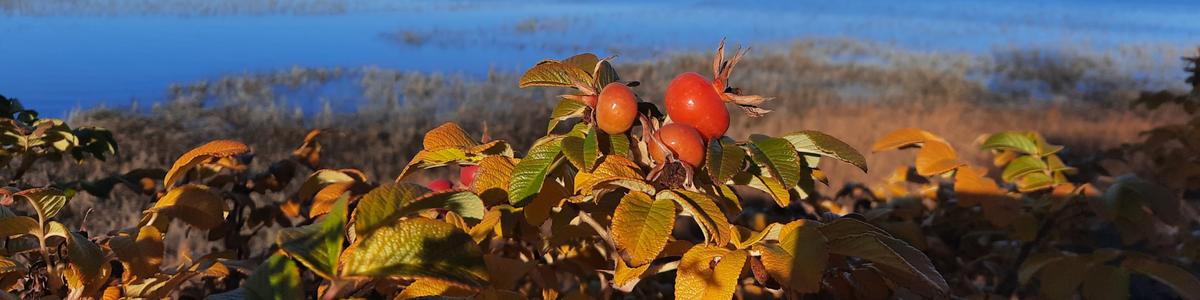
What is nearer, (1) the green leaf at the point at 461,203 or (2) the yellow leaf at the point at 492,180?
(1) the green leaf at the point at 461,203

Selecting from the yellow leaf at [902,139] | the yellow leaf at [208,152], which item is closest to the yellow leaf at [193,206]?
the yellow leaf at [208,152]

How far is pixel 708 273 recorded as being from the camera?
0.71 m

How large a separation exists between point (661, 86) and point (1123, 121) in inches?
138

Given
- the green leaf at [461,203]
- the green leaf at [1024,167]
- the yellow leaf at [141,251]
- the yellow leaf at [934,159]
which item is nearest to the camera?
the green leaf at [461,203]

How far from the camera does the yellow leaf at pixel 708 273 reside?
2.21 ft

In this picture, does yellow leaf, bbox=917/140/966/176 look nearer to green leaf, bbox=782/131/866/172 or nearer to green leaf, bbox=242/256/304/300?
green leaf, bbox=782/131/866/172

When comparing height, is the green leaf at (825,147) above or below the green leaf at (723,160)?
below

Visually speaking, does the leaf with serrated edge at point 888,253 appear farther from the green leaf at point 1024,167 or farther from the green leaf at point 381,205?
the green leaf at point 1024,167

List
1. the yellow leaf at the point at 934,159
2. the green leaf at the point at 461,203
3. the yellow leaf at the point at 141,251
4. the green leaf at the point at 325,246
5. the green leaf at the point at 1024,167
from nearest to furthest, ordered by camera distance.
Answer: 1. the green leaf at the point at 325,246
2. the green leaf at the point at 461,203
3. the yellow leaf at the point at 141,251
4. the yellow leaf at the point at 934,159
5. the green leaf at the point at 1024,167

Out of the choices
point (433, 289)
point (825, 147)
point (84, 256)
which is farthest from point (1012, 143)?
point (84, 256)

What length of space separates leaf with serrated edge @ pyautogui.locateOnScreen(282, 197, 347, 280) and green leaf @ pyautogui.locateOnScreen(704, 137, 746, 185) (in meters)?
0.33

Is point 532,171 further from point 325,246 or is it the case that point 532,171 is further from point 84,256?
point 84,256

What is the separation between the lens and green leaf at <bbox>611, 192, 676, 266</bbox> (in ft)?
2.19

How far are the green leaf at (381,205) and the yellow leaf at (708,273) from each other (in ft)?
0.86
